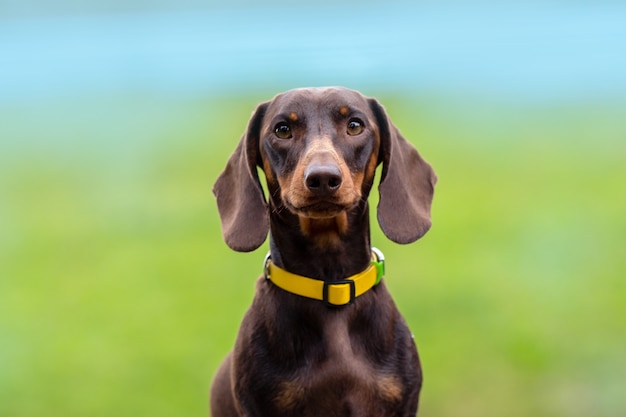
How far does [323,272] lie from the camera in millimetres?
3449

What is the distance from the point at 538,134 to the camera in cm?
1193

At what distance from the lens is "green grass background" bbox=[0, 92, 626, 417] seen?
16.6 feet

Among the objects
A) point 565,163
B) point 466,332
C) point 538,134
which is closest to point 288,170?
point 466,332

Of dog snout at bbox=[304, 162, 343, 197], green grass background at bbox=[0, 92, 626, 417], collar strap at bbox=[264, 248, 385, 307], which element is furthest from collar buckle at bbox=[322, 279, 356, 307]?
green grass background at bbox=[0, 92, 626, 417]

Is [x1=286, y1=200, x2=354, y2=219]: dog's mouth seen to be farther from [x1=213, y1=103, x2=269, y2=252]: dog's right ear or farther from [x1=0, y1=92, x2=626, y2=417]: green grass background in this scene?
[x1=0, y1=92, x2=626, y2=417]: green grass background

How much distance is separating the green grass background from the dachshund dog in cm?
144

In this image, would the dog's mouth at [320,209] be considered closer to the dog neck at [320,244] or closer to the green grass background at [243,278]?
the dog neck at [320,244]

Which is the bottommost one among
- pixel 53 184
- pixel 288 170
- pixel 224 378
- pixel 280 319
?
pixel 53 184

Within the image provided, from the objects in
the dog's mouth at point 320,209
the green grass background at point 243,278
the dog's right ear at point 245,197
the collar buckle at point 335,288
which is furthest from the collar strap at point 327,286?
the green grass background at point 243,278

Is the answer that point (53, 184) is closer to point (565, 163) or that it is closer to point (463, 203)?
point (463, 203)

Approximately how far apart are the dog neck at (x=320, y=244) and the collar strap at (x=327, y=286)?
4cm

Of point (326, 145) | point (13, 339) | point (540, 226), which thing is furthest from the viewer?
point (540, 226)

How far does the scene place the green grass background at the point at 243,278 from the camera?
5.07 m

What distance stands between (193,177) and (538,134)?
4.28m
